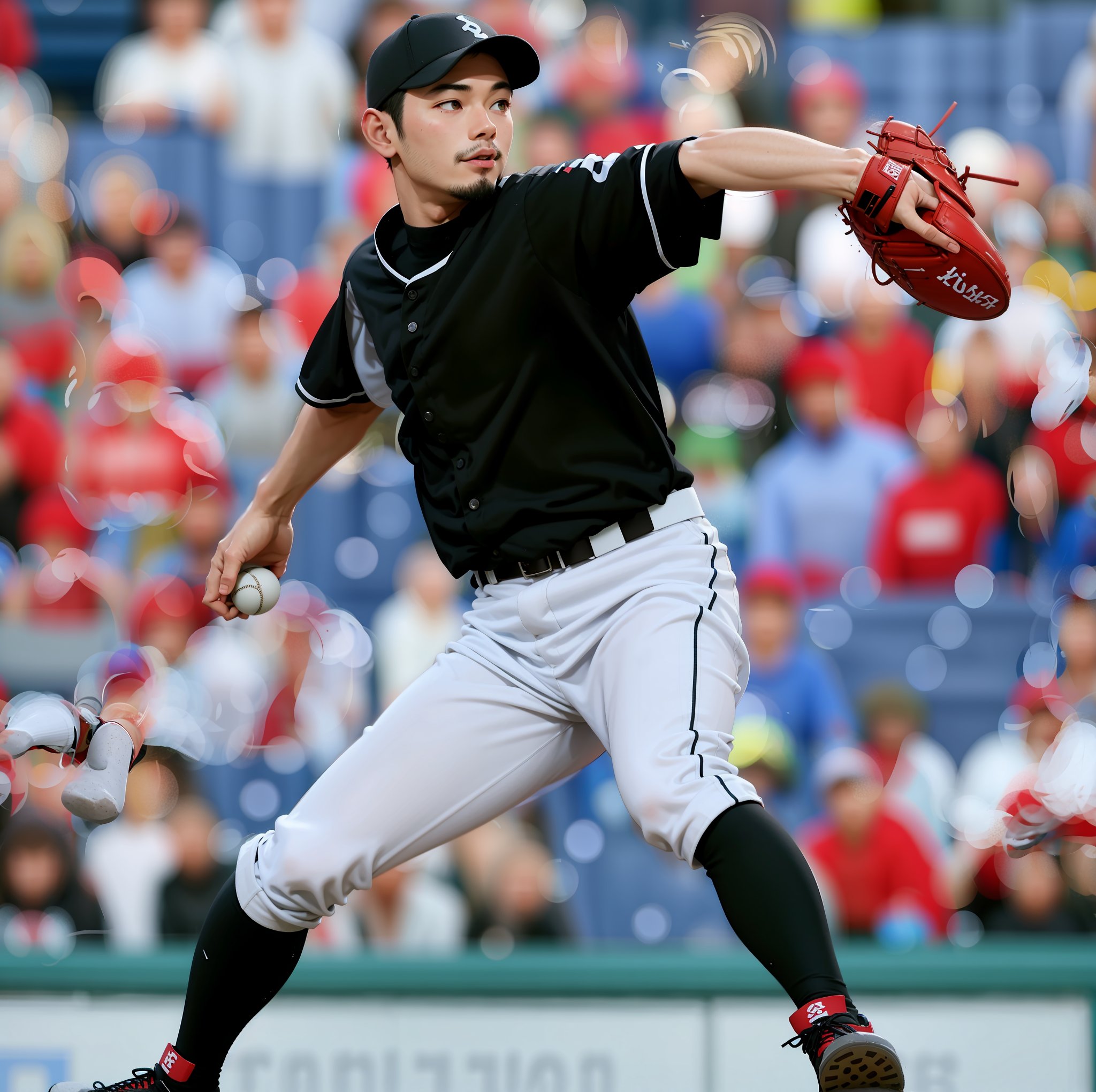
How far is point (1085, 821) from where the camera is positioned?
208 inches

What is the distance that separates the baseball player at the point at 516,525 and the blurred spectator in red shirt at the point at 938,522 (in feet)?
12.0

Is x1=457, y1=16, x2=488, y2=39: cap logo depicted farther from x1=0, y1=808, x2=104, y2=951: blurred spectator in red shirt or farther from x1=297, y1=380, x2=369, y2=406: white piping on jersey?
x1=0, y1=808, x2=104, y2=951: blurred spectator in red shirt

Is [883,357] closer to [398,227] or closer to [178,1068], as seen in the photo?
[398,227]

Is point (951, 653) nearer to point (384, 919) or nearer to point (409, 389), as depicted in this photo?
point (384, 919)

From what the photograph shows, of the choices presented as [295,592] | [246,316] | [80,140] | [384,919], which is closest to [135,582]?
[295,592]

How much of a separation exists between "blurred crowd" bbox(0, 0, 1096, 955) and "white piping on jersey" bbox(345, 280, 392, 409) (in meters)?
2.56

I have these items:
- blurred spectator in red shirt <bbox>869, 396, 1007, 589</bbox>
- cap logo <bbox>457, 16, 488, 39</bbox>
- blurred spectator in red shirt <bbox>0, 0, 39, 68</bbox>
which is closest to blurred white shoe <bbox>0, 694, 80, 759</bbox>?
cap logo <bbox>457, 16, 488, 39</bbox>

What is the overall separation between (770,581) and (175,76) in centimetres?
447

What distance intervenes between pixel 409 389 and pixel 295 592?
12.2 ft

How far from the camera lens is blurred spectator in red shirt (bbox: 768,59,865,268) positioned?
23.1ft

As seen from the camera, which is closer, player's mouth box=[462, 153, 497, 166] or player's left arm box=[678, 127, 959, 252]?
player's left arm box=[678, 127, 959, 252]

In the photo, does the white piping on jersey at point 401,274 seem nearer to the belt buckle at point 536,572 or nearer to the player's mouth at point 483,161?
the player's mouth at point 483,161

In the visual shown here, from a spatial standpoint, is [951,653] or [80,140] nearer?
[951,653]

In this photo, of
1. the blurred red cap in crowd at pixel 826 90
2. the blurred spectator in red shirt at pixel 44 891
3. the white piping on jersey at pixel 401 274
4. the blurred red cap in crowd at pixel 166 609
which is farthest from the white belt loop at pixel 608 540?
the blurred red cap in crowd at pixel 826 90
